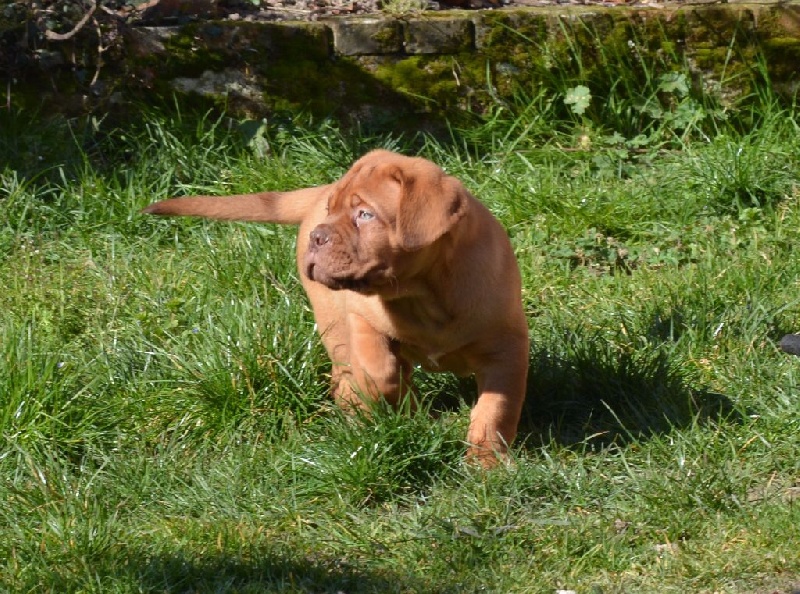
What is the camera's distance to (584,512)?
3.78 meters

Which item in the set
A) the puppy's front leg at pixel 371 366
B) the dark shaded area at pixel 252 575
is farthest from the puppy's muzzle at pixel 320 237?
the dark shaded area at pixel 252 575

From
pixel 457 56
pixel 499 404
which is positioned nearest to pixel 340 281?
pixel 499 404

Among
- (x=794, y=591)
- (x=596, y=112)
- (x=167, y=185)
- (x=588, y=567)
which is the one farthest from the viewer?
(x=596, y=112)

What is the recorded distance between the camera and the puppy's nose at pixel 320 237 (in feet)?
12.6

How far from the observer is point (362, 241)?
12.6ft

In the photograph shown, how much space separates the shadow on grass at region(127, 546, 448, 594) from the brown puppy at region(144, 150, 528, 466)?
719 millimetres

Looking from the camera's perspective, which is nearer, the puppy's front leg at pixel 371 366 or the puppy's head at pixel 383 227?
the puppy's head at pixel 383 227

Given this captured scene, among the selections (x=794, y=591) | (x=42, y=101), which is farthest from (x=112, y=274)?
(x=794, y=591)

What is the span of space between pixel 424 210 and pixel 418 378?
1.16 m

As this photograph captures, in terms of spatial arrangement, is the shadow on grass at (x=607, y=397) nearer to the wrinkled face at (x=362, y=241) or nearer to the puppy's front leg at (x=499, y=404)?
the puppy's front leg at (x=499, y=404)

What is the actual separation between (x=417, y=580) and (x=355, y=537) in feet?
1.05

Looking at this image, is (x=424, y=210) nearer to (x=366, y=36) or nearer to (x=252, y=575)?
(x=252, y=575)

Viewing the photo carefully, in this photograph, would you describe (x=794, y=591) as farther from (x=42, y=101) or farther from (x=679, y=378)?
(x=42, y=101)

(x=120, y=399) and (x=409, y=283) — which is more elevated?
(x=409, y=283)
